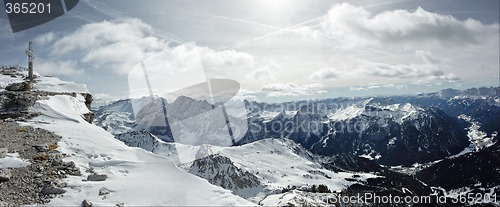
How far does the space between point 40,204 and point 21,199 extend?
104 cm

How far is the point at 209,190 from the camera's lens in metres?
20.4

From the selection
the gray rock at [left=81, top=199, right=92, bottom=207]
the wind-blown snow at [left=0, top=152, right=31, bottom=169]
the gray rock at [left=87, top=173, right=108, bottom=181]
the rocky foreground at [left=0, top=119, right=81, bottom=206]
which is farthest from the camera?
the wind-blown snow at [left=0, top=152, right=31, bottom=169]

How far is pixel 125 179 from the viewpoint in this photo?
68.0 feet

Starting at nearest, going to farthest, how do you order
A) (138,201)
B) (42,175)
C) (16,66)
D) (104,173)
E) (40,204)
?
(40,204), (138,201), (42,175), (104,173), (16,66)

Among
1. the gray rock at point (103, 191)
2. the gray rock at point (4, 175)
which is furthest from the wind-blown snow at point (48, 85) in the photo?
the gray rock at point (103, 191)

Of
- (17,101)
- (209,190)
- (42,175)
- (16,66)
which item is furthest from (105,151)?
(16,66)

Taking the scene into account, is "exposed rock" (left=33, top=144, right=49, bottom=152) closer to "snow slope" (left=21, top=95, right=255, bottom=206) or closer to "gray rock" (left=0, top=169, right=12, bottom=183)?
"snow slope" (left=21, top=95, right=255, bottom=206)

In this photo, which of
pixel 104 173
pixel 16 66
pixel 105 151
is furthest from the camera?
pixel 16 66

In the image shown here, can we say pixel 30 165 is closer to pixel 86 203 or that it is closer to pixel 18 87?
pixel 86 203

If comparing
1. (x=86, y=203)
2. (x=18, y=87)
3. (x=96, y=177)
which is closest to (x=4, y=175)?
(x=96, y=177)

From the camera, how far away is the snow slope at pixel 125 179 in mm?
18406

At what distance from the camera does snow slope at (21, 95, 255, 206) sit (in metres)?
18.4

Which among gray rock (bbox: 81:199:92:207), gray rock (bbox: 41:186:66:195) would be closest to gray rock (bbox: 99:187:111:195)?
gray rock (bbox: 81:199:92:207)

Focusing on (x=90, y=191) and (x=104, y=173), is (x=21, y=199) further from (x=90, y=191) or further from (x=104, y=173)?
(x=104, y=173)
